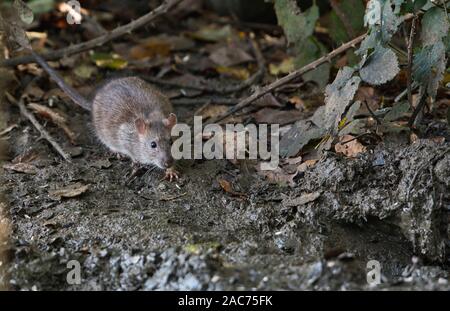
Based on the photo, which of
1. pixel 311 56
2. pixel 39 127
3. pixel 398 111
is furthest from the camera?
pixel 311 56

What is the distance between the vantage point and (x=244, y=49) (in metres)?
7.59

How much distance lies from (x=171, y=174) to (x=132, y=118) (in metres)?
0.85

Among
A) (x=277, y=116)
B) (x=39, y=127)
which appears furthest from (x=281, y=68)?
(x=39, y=127)

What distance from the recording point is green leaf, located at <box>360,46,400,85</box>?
4.46 meters

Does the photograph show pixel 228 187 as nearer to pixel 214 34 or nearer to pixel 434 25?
pixel 434 25

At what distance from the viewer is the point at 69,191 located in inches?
195

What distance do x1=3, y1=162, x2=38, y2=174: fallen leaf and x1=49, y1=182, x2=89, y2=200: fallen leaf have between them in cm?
39

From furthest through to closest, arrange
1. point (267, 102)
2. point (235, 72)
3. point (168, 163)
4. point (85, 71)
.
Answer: point (235, 72), point (85, 71), point (267, 102), point (168, 163)

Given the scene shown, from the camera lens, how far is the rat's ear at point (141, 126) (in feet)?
18.9

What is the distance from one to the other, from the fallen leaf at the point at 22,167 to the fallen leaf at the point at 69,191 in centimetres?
39

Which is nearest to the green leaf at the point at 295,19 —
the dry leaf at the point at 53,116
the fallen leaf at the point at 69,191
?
the dry leaf at the point at 53,116

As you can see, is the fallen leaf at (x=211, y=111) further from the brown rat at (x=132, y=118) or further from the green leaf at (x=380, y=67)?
the green leaf at (x=380, y=67)
